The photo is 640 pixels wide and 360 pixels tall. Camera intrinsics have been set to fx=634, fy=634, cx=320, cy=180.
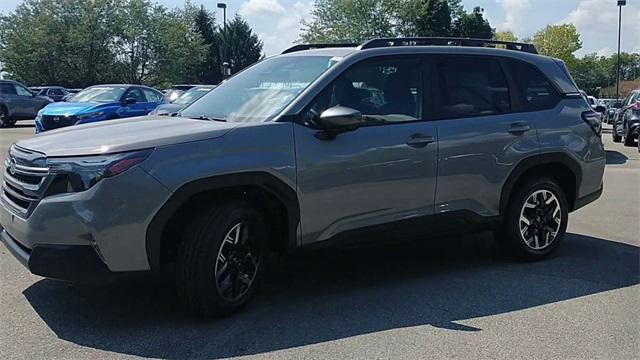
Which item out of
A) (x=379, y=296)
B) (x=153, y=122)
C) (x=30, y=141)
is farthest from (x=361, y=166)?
(x=30, y=141)

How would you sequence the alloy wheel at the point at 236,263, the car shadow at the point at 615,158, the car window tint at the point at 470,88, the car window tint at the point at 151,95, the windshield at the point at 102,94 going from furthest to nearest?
the car window tint at the point at 151,95 < the windshield at the point at 102,94 < the car shadow at the point at 615,158 < the car window tint at the point at 470,88 < the alloy wheel at the point at 236,263

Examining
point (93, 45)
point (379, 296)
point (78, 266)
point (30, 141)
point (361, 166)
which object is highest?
point (93, 45)

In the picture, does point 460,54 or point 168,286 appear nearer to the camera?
point 168,286

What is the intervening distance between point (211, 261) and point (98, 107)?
11412 millimetres

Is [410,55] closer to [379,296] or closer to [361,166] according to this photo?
[361,166]

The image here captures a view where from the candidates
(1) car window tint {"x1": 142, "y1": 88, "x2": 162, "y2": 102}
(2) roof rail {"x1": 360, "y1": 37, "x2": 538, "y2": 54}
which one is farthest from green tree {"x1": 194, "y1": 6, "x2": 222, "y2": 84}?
(2) roof rail {"x1": 360, "y1": 37, "x2": 538, "y2": 54}

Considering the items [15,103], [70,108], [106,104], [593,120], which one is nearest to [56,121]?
[70,108]

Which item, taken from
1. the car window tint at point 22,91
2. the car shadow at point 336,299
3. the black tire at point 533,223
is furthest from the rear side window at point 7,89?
the black tire at point 533,223

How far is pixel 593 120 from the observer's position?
5.99 meters

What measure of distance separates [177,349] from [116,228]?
2.62 ft

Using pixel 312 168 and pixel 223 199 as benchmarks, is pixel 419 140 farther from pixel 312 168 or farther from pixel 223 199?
pixel 223 199

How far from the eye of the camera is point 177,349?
12.3 feet

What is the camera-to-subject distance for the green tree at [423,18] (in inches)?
2392

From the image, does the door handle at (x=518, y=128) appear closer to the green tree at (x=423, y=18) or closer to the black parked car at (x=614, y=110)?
the black parked car at (x=614, y=110)
